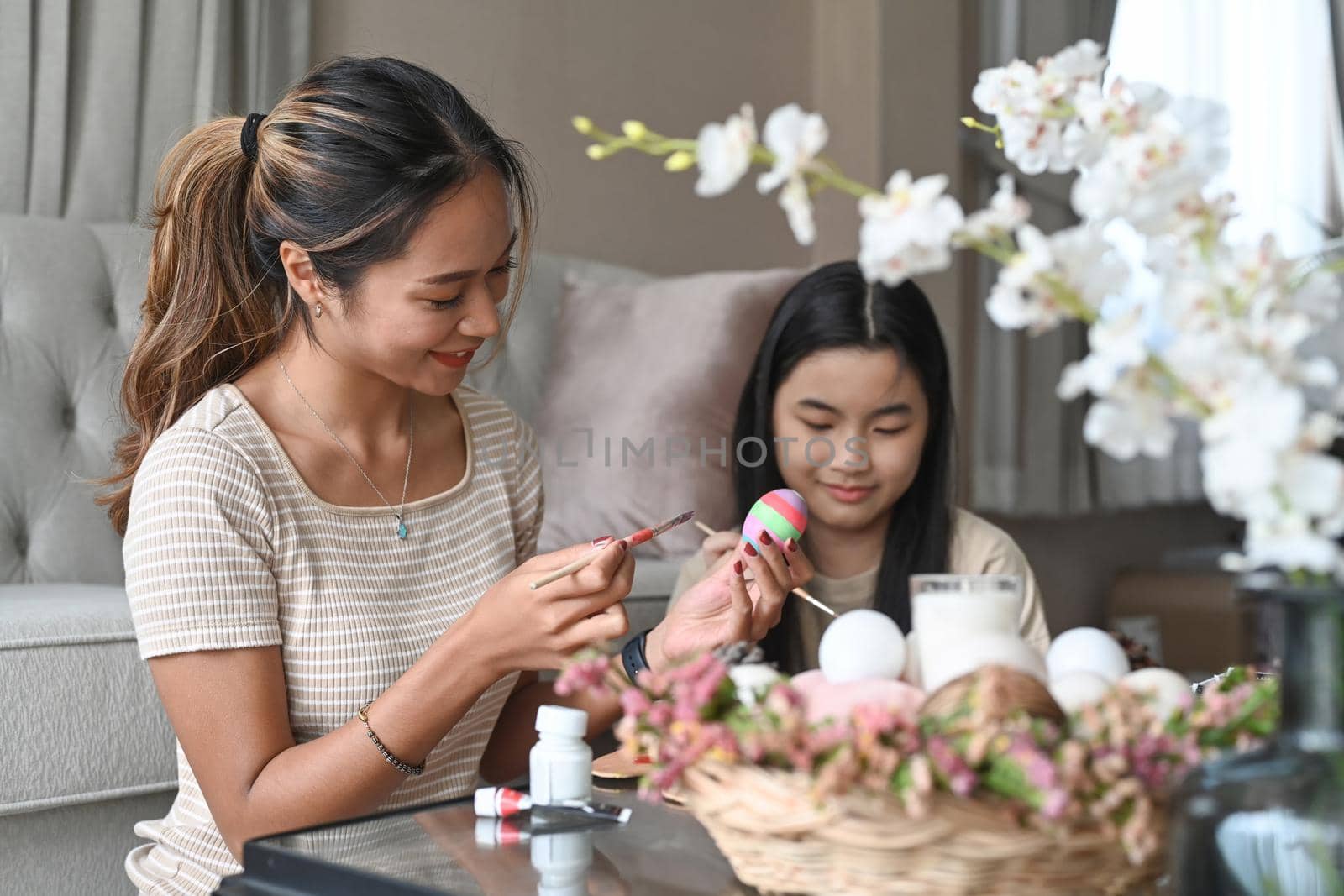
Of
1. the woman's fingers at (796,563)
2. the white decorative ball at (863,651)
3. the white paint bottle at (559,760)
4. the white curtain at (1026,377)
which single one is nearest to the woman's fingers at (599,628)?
the white paint bottle at (559,760)

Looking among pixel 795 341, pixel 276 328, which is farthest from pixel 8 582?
pixel 795 341

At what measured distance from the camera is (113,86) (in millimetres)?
2352

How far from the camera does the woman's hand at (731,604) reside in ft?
4.35

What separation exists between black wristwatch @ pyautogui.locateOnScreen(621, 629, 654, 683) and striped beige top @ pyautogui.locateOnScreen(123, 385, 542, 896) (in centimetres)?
15

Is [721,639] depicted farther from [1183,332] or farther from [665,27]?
[665,27]

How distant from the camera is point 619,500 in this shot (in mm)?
2301

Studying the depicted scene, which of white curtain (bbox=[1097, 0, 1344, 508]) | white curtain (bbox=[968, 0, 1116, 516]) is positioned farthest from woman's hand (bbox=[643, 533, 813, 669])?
white curtain (bbox=[1097, 0, 1344, 508])

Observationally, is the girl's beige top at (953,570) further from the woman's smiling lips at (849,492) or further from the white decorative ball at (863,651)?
the white decorative ball at (863,651)

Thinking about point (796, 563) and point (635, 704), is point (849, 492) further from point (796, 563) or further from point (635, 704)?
point (635, 704)

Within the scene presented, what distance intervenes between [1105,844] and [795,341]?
135cm

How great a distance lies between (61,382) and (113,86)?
584 millimetres

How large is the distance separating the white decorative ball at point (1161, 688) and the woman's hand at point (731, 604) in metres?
0.58

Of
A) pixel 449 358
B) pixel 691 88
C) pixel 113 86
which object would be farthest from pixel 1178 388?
pixel 691 88

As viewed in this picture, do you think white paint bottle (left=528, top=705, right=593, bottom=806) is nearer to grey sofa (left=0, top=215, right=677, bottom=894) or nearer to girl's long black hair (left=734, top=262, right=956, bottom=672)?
grey sofa (left=0, top=215, right=677, bottom=894)
